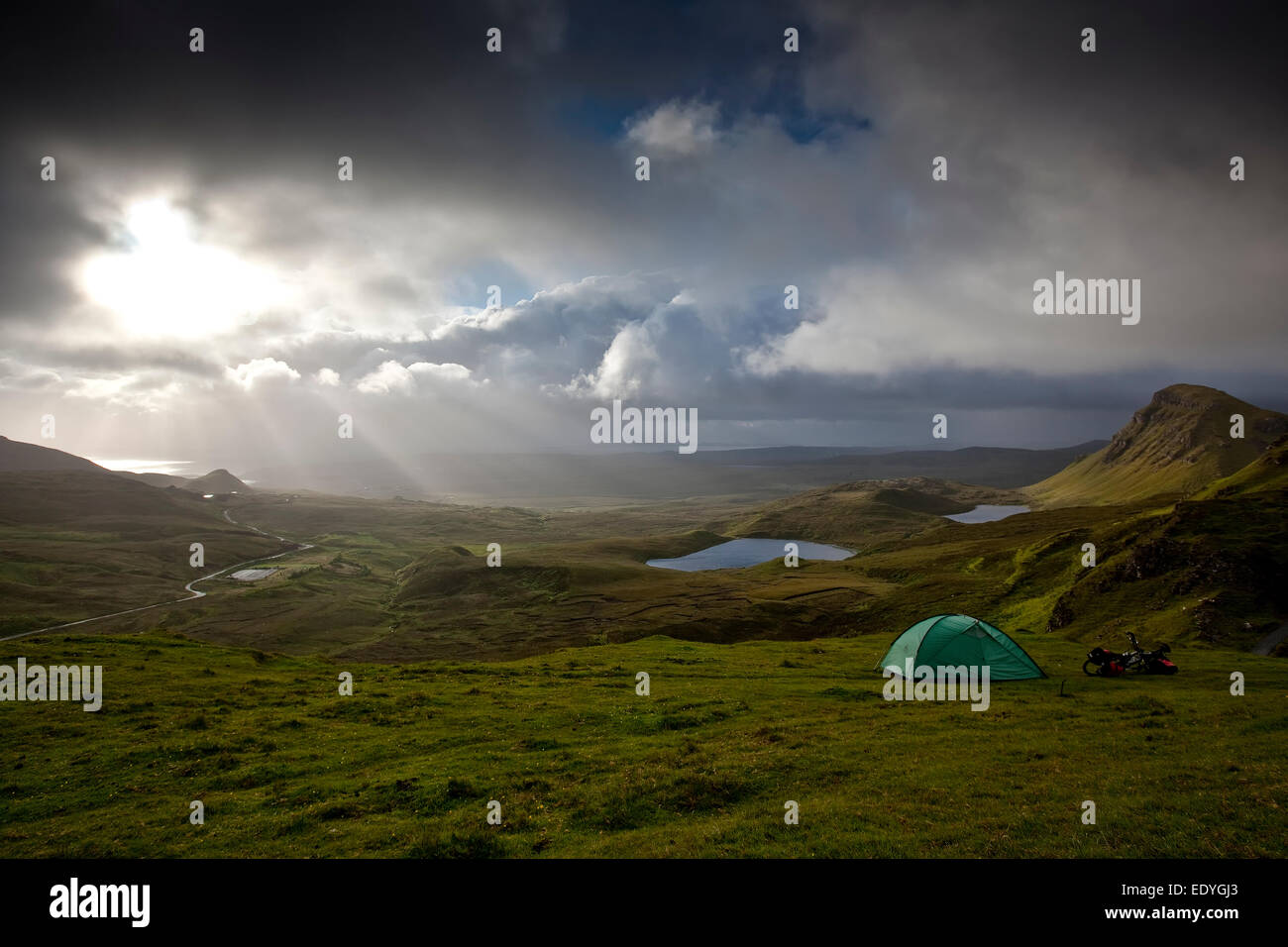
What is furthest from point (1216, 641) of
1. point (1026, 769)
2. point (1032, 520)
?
point (1032, 520)

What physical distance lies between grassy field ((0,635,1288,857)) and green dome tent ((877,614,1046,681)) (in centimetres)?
184

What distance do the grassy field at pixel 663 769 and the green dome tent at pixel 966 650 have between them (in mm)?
1837

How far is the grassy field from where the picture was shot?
1595cm

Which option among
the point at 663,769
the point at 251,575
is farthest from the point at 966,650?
the point at 251,575

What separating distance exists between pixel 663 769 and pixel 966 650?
2629 centimetres

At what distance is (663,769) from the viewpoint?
21.8 meters

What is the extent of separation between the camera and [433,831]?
17.5 meters

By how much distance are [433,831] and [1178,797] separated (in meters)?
22.3

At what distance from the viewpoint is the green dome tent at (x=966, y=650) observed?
37.2 m

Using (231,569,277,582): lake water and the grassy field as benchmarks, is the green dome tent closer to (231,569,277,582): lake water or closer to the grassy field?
the grassy field

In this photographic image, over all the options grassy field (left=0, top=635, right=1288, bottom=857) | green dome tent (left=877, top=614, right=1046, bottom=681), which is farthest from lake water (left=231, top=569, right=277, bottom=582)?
green dome tent (left=877, top=614, right=1046, bottom=681)

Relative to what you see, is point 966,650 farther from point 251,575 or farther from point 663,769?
point 251,575

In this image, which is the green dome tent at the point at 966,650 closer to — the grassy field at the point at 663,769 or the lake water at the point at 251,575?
the grassy field at the point at 663,769
